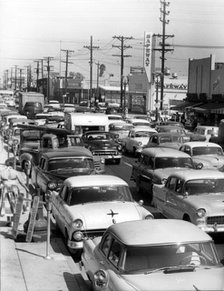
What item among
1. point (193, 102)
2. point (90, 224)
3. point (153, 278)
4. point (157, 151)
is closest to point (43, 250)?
point (90, 224)

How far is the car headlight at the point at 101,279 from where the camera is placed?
19.9ft

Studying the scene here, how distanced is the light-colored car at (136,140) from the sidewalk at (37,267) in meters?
15.6

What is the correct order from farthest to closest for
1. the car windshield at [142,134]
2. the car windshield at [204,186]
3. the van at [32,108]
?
the van at [32,108] < the car windshield at [142,134] < the car windshield at [204,186]

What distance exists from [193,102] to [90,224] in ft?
151

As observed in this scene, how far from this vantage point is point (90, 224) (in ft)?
29.1

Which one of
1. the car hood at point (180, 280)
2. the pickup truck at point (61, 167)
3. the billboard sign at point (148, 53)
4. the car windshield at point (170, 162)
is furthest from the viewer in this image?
the billboard sign at point (148, 53)

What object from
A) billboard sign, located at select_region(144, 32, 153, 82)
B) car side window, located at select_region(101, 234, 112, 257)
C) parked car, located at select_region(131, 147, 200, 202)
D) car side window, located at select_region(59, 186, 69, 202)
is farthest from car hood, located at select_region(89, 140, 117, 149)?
billboard sign, located at select_region(144, 32, 153, 82)

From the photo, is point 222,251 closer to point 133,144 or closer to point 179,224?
point 179,224

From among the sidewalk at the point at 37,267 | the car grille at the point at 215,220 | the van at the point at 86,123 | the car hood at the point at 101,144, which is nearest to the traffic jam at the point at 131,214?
the car grille at the point at 215,220

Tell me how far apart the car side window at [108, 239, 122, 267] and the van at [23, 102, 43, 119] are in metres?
43.5

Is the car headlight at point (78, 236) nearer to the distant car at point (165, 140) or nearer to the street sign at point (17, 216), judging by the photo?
the street sign at point (17, 216)

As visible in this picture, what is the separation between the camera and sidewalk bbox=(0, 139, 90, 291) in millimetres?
7098

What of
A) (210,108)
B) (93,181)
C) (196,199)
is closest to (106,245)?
(93,181)

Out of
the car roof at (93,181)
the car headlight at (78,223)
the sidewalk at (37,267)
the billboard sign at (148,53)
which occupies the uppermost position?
the billboard sign at (148,53)
